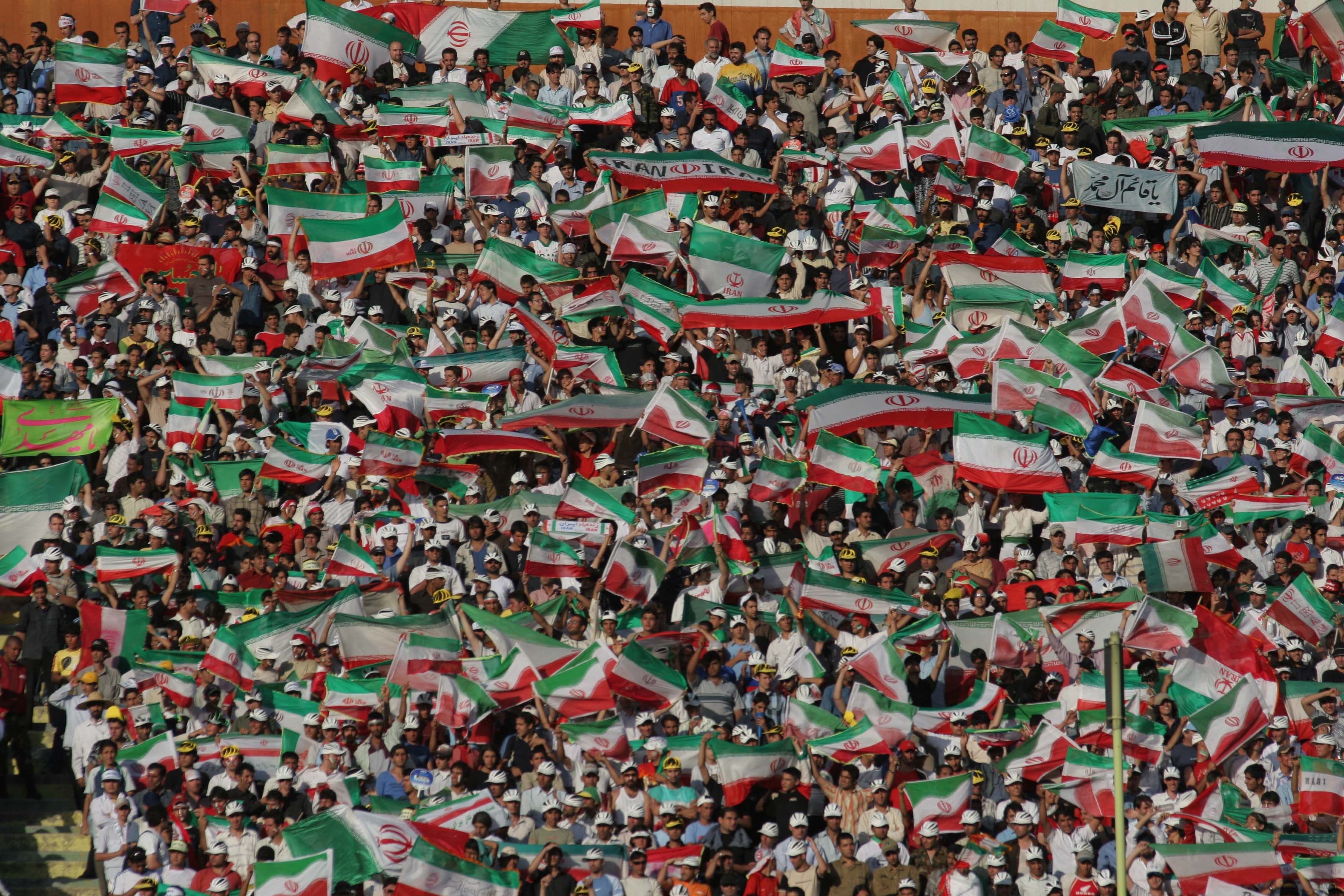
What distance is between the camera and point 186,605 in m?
22.2

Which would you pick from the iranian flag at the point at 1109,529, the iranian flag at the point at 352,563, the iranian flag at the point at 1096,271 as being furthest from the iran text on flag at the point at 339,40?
the iranian flag at the point at 1109,529

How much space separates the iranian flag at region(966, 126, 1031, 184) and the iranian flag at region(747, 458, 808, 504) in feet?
19.3

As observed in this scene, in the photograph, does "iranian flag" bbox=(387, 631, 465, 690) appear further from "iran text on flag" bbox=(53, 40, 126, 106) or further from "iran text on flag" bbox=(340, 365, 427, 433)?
"iran text on flag" bbox=(53, 40, 126, 106)

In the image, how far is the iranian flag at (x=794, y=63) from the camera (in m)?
29.0

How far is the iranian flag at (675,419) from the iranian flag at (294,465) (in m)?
3.05

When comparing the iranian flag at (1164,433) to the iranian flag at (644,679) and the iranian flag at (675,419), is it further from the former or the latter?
the iranian flag at (644,679)

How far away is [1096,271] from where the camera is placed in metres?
26.1

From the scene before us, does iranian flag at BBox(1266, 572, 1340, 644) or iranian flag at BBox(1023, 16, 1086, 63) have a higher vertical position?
iranian flag at BBox(1023, 16, 1086, 63)

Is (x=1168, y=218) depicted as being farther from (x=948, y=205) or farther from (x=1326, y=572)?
(x=1326, y=572)

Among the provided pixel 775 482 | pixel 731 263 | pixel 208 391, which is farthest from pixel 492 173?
pixel 775 482

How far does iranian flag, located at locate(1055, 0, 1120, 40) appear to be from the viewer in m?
29.7

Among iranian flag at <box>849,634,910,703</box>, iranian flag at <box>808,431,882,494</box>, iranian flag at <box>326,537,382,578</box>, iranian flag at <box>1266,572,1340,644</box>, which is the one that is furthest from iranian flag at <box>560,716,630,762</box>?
iranian flag at <box>1266,572,1340,644</box>

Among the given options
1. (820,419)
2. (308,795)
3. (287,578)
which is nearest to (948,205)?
(820,419)

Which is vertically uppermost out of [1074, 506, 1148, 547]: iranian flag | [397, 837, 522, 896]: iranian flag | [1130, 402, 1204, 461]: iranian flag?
[1130, 402, 1204, 461]: iranian flag
